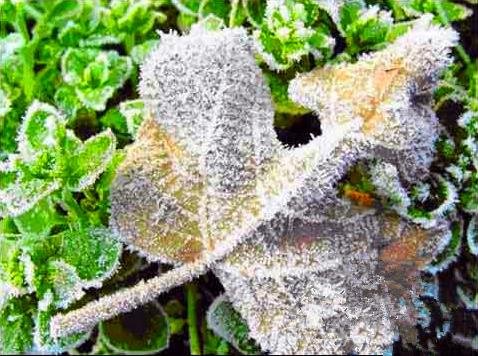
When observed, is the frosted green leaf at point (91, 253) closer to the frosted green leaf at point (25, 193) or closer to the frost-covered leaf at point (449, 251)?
the frosted green leaf at point (25, 193)

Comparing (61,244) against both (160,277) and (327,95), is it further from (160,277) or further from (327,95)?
(327,95)

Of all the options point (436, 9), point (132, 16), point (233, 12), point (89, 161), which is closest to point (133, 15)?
point (132, 16)

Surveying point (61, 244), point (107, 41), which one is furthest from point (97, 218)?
point (107, 41)

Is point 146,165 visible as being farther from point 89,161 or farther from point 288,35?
point 288,35

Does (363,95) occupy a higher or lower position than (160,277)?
higher

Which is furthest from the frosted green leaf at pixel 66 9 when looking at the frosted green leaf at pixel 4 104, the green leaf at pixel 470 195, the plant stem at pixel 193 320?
the green leaf at pixel 470 195

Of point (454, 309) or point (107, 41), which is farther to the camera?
point (107, 41)
